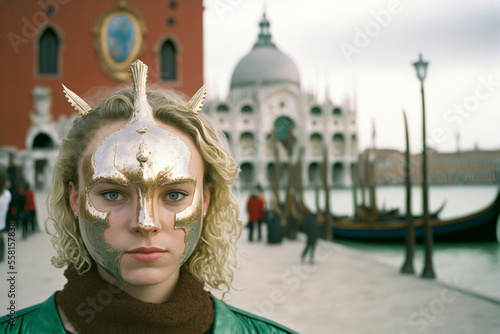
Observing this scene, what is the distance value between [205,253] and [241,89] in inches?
1539

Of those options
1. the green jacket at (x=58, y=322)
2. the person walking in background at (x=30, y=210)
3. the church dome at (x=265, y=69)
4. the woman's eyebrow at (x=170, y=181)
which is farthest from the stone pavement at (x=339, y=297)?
the church dome at (x=265, y=69)

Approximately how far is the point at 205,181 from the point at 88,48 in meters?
9.64

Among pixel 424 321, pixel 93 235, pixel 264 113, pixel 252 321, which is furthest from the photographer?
pixel 264 113

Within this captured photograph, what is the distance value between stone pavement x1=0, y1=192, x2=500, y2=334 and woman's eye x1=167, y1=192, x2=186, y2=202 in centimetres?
207

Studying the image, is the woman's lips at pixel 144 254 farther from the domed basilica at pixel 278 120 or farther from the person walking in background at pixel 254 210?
the domed basilica at pixel 278 120

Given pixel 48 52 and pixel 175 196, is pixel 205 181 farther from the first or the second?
pixel 48 52

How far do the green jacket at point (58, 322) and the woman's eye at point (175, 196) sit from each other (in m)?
0.38

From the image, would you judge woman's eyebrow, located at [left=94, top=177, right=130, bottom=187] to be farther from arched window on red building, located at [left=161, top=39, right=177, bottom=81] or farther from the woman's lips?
arched window on red building, located at [left=161, top=39, right=177, bottom=81]

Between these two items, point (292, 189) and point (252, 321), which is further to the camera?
point (292, 189)

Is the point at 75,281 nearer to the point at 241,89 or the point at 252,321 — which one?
the point at 252,321

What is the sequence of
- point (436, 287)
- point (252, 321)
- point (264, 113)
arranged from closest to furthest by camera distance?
point (252, 321) < point (436, 287) < point (264, 113)

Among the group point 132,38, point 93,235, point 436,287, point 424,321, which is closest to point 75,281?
point 93,235

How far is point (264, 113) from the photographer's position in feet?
123

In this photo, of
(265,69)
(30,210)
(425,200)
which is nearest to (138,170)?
(425,200)
